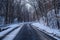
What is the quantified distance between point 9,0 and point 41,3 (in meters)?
14.4

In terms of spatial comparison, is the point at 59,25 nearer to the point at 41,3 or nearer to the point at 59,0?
the point at 59,0

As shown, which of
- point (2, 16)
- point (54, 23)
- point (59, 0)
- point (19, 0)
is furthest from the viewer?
point (19, 0)

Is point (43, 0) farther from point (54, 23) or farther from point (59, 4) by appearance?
point (54, 23)

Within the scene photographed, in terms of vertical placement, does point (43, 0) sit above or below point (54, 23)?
above

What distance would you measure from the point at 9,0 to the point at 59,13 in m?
22.1

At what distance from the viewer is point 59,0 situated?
39750 millimetres

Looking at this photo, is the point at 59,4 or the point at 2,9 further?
the point at 2,9

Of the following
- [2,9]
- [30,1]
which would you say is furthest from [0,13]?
[30,1]

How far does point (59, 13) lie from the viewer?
4275cm

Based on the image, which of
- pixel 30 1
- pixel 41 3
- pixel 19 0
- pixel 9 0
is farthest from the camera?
pixel 19 0

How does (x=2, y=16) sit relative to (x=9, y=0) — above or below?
below

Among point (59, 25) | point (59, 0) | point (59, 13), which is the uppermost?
point (59, 0)

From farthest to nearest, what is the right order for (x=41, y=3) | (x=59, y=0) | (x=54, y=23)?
(x=41, y=3) < (x=59, y=0) < (x=54, y=23)

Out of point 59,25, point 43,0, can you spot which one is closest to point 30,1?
point 43,0
